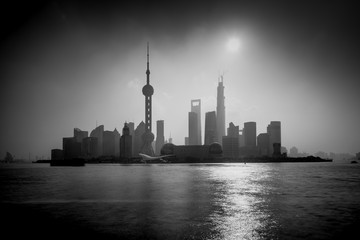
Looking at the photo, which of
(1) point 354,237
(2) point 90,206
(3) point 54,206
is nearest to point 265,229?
(1) point 354,237

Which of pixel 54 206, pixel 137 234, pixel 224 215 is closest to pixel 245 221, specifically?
pixel 224 215

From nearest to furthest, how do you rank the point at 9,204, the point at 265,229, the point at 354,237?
the point at 354,237 → the point at 265,229 → the point at 9,204

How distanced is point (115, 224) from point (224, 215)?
1154 centimetres

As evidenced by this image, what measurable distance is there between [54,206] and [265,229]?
27343mm

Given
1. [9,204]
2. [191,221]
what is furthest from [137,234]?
[9,204]

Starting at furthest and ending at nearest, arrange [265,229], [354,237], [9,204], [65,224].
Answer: [9,204], [65,224], [265,229], [354,237]

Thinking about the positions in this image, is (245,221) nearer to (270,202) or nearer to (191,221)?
Answer: (191,221)

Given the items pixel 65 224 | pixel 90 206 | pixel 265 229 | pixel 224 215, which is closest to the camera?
pixel 265 229

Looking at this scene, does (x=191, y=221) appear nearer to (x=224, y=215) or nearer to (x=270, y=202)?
(x=224, y=215)

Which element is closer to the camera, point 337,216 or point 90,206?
point 337,216

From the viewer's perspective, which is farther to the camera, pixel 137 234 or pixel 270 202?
pixel 270 202

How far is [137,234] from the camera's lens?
22906 millimetres

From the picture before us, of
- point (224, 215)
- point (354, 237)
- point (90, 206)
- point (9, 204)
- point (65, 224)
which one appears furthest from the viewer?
point (9, 204)

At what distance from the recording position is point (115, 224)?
26672 mm
